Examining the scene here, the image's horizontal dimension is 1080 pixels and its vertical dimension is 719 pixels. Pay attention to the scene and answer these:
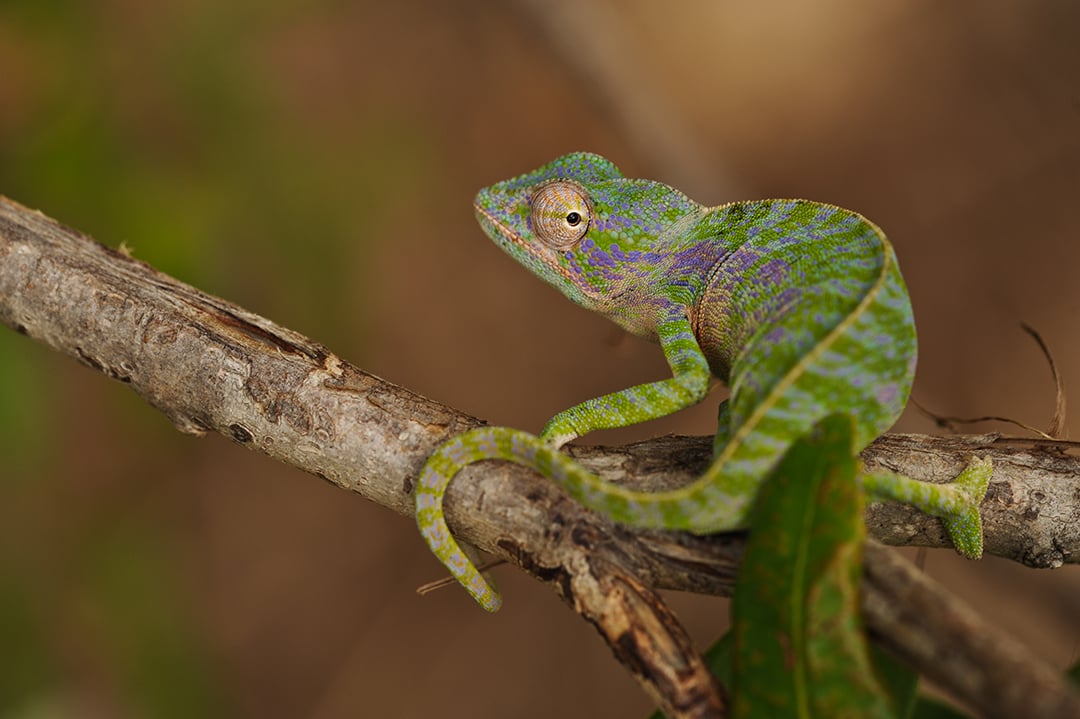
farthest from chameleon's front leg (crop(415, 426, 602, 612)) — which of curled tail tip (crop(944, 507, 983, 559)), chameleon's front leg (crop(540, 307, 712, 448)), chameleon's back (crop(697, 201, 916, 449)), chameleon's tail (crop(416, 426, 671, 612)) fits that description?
curled tail tip (crop(944, 507, 983, 559))

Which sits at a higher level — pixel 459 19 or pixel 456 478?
pixel 459 19

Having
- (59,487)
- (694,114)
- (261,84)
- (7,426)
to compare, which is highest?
(694,114)

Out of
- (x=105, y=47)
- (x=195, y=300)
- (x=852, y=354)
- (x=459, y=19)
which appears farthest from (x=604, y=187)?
(x=459, y=19)

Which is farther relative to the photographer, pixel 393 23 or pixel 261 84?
pixel 393 23

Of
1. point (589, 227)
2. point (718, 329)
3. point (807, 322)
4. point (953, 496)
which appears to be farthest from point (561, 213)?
point (953, 496)

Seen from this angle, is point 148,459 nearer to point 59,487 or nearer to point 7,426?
point 59,487

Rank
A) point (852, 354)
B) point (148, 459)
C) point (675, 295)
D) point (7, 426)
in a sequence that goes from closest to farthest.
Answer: point (852, 354), point (675, 295), point (7, 426), point (148, 459)

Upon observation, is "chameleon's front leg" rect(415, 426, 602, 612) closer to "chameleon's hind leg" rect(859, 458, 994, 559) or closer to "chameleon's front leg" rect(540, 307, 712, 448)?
"chameleon's front leg" rect(540, 307, 712, 448)
